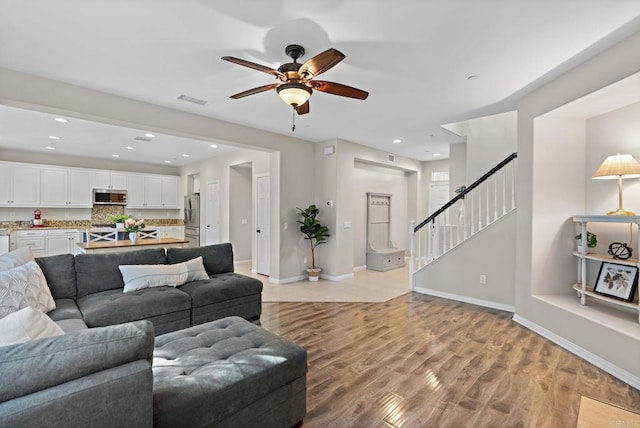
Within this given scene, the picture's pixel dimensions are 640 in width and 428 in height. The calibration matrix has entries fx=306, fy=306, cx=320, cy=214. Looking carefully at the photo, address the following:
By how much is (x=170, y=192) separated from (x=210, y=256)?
6.22 m

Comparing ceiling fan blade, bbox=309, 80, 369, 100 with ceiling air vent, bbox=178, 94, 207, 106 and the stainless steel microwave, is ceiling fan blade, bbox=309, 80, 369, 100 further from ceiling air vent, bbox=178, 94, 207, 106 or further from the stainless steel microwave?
the stainless steel microwave

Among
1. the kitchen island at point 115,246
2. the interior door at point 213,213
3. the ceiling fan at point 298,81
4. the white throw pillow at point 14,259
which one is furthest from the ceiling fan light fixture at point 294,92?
the interior door at point 213,213

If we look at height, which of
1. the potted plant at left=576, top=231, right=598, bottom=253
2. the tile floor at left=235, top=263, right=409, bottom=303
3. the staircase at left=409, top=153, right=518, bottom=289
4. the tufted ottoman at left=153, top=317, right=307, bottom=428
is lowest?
the tile floor at left=235, top=263, right=409, bottom=303

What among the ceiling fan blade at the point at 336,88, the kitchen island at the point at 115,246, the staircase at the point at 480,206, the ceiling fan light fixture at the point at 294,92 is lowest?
the kitchen island at the point at 115,246

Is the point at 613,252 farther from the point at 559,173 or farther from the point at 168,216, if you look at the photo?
the point at 168,216

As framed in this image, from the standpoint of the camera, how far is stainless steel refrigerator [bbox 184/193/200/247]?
332 inches

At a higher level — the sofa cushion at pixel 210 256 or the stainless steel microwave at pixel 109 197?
the stainless steel microwave at pixel 109 197

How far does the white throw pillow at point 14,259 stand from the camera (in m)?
2.47

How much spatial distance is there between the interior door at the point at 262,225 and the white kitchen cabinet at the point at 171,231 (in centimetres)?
396

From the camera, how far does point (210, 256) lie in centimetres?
389

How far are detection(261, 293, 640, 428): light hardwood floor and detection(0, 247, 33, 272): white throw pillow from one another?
234cm

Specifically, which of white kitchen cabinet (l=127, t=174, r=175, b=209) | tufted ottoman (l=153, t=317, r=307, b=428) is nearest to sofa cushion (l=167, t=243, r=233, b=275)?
tufted ottoman (l=153, t=317, r=307, b=428)

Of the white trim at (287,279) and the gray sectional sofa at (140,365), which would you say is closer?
the gray sectional sofa at (140,365)

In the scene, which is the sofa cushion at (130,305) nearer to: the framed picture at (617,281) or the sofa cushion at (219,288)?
the sofa cushion at (219,288)
